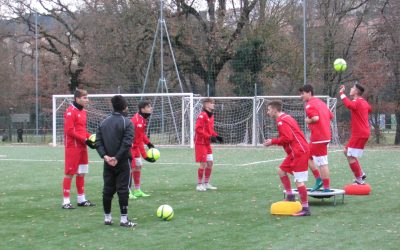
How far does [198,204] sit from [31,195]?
3755mm

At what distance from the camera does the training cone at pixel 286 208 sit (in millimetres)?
9938

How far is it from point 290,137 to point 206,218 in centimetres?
179

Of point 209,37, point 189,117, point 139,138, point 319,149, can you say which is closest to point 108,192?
point 139,138

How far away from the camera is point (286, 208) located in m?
9.96

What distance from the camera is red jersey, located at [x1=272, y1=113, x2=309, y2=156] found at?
32.6ft

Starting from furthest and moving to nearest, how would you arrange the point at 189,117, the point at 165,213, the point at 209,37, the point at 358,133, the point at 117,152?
the point at 209,37 → the point at 189,117 → the point at 358,133 → the point at 165,213 → the point at 117,152

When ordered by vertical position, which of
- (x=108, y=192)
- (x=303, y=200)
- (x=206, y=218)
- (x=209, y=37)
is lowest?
(x=206, y=218)

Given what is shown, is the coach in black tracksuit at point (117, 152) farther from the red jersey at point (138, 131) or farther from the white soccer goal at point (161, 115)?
the white soccer goal at point (161, 115)

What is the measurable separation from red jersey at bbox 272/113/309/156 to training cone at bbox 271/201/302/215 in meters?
0.78

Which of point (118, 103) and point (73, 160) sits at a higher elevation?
point (118, 103)

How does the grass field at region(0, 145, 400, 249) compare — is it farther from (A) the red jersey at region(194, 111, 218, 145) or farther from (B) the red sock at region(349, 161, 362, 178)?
(A) the red jersey at region(194, 111, 218, 145)

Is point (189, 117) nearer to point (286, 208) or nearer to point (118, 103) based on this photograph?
point (286, 208)

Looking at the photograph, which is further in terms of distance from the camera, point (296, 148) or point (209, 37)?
point (209, 37)

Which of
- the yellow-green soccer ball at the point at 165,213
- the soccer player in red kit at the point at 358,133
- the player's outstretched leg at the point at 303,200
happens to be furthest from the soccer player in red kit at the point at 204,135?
the yellow-green soccer ball at the point at 165,213
